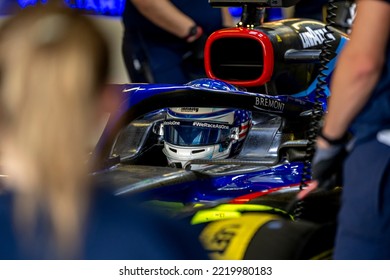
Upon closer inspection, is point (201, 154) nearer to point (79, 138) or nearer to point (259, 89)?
point (259, 89)

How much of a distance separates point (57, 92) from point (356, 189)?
0.69 m

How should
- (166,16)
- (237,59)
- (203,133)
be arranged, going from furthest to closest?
(166,16)
(203,133)
(237,59)

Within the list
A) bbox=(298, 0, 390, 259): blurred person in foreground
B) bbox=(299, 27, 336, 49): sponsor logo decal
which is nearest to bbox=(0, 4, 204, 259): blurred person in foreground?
bbox=(298, 0, 390, 259): blurred person in foreground

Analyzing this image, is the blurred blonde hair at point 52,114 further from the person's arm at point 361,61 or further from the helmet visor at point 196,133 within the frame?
the helmet visor at point 196,133

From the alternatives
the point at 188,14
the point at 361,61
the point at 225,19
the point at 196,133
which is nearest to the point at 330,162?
the point at 361,61

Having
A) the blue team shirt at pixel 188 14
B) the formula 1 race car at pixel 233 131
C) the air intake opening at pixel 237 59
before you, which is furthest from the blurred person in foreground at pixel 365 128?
the blue team shirt at pixel 188 14

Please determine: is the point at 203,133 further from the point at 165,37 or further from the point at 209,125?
the point at 165,37

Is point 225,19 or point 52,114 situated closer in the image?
point 52,114

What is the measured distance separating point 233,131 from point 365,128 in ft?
6.20

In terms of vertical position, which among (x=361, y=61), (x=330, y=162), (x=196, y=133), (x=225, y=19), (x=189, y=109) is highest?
(x=361, y=61)

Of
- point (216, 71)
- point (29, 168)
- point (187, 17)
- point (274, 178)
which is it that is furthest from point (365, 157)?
point (187, 17)

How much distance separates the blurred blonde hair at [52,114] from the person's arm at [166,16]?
2.92 metres

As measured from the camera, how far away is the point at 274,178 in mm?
3119

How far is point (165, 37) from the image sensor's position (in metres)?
4.52
